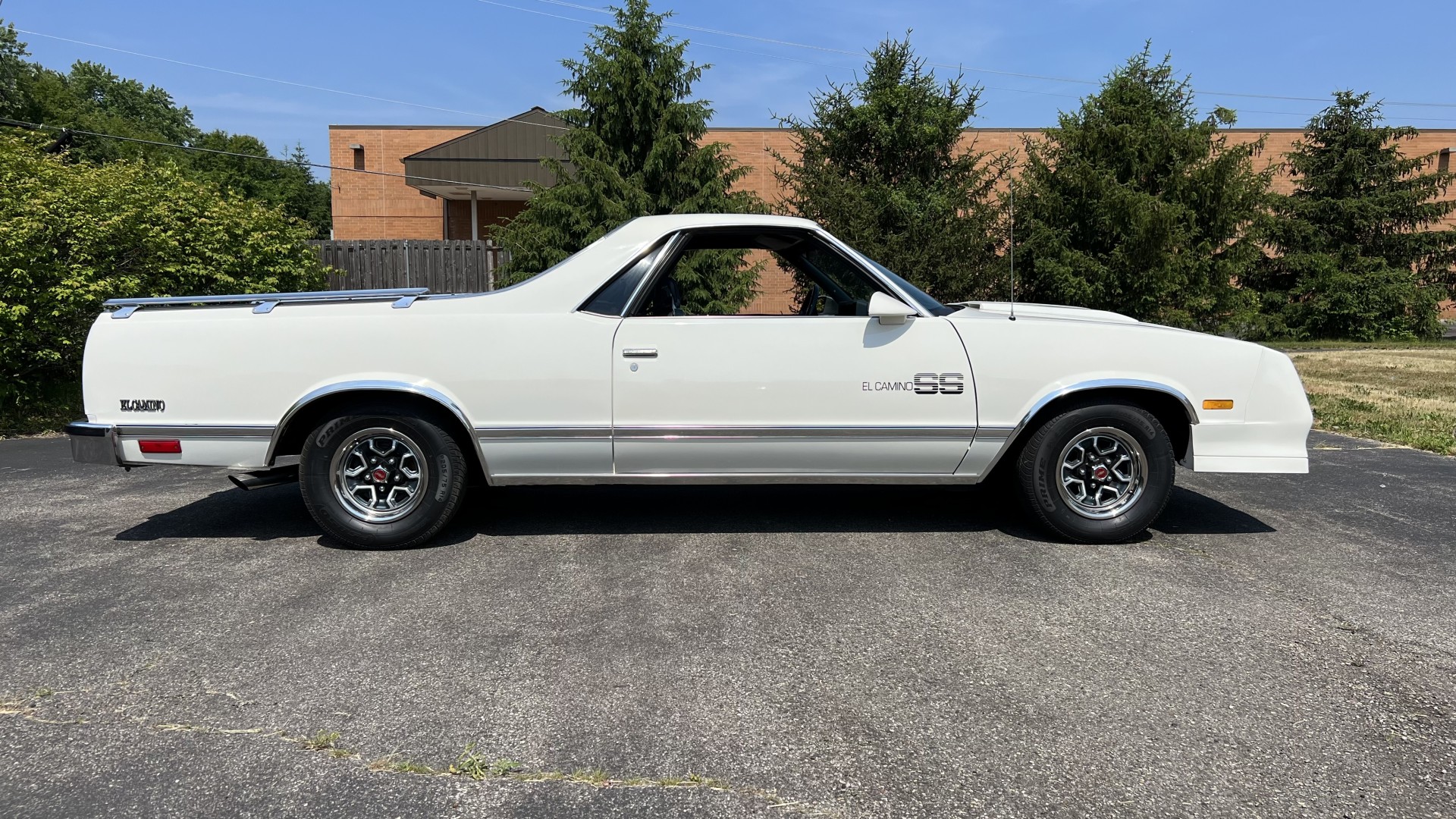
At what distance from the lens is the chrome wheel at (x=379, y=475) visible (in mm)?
4473

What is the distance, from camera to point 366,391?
4457 millimetres

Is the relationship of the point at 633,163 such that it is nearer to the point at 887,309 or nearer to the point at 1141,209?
the point at 1141,209

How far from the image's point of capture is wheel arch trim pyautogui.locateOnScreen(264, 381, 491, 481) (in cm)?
437

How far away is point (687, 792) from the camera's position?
232 centimetres

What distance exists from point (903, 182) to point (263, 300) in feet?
43.2

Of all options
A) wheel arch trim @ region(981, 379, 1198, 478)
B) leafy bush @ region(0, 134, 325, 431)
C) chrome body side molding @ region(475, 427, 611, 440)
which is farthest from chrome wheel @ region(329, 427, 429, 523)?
leafy bush @ region(0, 134, 325, 431)

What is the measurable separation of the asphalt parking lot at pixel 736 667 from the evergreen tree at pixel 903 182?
1013 cm

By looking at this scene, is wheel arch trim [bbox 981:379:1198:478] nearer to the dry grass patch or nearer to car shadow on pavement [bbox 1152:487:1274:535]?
car shadow on pavement [bbox 1152:487:1274:535]

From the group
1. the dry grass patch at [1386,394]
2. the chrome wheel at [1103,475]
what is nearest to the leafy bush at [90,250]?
the chrome wheel at [1103,475]

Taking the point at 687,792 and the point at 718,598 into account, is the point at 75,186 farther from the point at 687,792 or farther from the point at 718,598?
the point at 687,792

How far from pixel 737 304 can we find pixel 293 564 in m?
10.4

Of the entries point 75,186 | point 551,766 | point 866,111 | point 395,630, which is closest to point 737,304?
point 866,111

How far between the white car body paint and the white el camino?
1 centimetres

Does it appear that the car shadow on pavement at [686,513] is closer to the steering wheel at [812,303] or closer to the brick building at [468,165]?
the steering wheel at [812,303]
